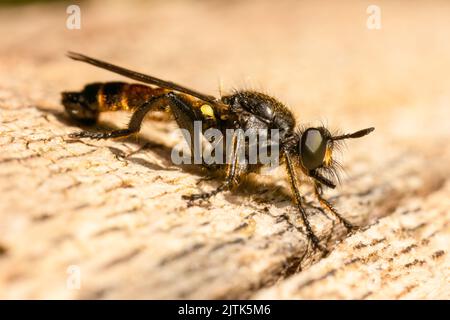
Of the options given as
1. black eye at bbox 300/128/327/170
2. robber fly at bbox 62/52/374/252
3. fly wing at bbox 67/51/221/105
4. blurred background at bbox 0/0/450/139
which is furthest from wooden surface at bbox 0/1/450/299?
fly wing at bbox 67/51/221/105

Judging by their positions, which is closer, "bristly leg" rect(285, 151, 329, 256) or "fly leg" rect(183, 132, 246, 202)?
"bristly leg" rect(285, 151, 329, 256)

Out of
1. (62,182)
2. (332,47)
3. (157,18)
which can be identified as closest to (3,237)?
(62,182)

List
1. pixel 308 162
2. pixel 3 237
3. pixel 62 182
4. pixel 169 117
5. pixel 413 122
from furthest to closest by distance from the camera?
pixel 413 122 < pixel 169 117 < pixel 308 162 < pixel 62 182 < pixel 3 237

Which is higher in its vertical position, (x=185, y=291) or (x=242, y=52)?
(x=242, y=52)

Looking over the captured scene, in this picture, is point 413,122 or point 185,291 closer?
point 185,291

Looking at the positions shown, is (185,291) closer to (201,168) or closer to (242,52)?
(201,168)

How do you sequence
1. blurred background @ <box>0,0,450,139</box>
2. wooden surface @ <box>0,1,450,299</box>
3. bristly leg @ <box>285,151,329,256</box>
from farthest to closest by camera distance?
blurred background @ <box>0,0,450,139</box>
bristly leg @ <box>285,151,329,256</box>
wooden surface @ <box>0,1,450,299</box>

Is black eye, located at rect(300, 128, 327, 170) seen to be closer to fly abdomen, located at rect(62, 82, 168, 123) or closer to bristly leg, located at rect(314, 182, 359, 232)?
bristly leg, located at rect(314, 182, 359, 232)

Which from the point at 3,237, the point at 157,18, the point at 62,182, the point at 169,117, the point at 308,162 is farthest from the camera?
the point at 157,18
